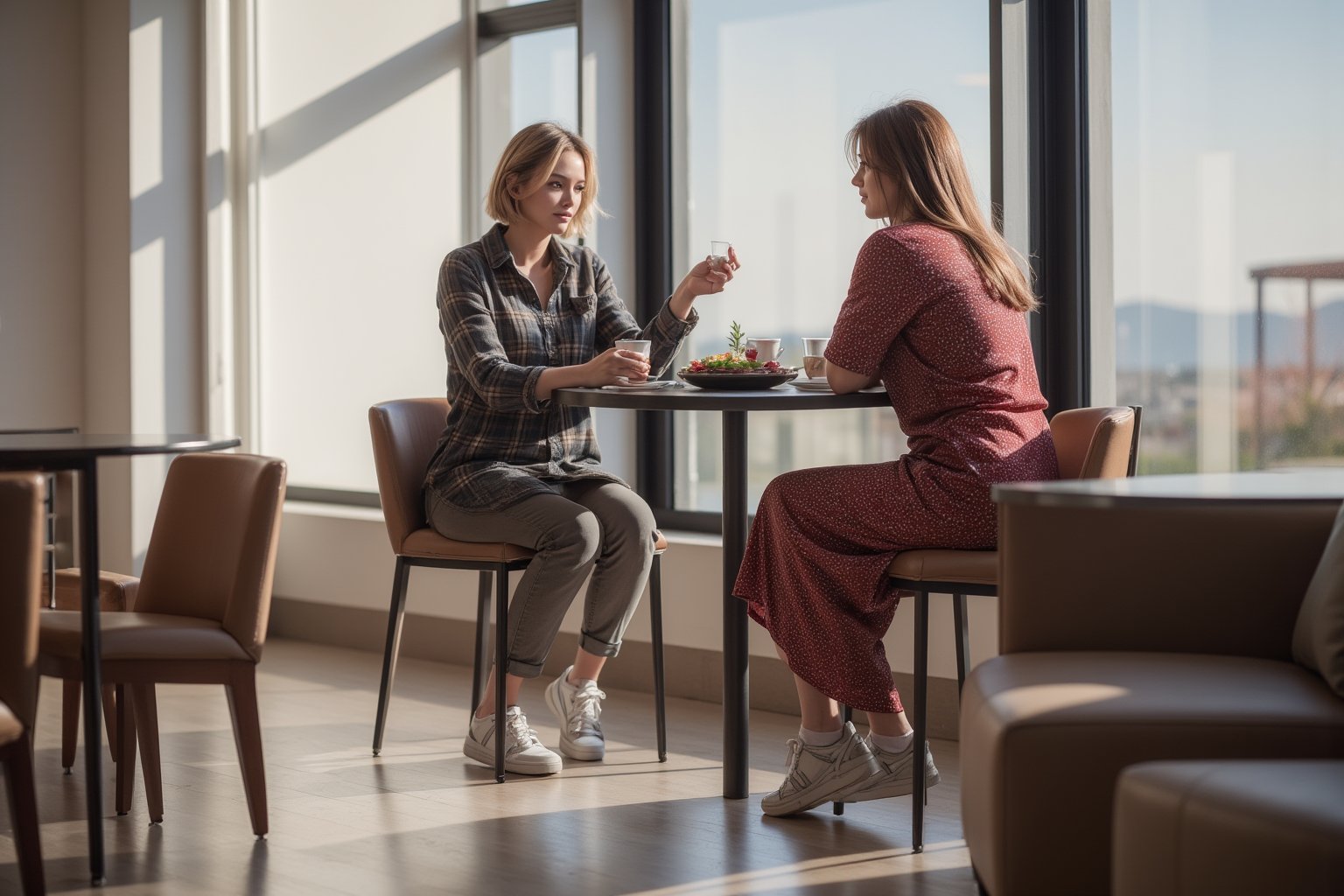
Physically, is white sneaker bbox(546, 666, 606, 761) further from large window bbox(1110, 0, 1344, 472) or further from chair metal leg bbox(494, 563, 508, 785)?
large window bbox(1110, 0, 1344, 472)

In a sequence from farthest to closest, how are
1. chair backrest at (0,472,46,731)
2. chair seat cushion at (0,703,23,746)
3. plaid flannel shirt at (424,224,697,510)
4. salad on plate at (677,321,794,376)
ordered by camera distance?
plaid flannel shirt at (424,224,697,510)
salad on plate at (677,321,794,376)
chair backrest at (0,472,46,731)
chair seat cushion at (0,703,23,746)

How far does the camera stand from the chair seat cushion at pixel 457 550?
3123 mm

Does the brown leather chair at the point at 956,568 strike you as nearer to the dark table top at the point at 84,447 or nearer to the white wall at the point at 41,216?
the dark table top at the point at 84,447

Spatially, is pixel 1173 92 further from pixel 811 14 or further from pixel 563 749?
pixel 563 749

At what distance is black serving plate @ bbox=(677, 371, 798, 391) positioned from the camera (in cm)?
286

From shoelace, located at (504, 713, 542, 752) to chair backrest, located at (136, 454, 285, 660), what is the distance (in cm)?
65

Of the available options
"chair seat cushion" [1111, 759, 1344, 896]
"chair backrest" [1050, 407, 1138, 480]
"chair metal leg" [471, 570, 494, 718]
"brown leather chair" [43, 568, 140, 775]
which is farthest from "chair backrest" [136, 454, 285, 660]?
"chair seat cushion" [1111, 759, 1344, 896]

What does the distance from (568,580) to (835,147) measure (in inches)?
59.1

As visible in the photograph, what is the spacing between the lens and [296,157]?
5.15 m

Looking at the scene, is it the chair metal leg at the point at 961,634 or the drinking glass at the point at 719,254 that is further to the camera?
the drinking glass at the point at 719,254

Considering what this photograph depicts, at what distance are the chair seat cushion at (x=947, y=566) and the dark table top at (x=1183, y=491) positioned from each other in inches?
18.0

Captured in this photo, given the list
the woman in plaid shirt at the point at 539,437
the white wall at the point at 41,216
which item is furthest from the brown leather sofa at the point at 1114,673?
the white wall at the point at 41,216

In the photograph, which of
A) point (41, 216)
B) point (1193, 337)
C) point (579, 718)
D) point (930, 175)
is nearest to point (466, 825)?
point (579, 718)

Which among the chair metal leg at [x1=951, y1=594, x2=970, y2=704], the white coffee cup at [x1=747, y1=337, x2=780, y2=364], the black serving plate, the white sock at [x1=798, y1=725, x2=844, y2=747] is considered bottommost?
the white sock at [x1=798, y1=725, x2=844, y2=747]
